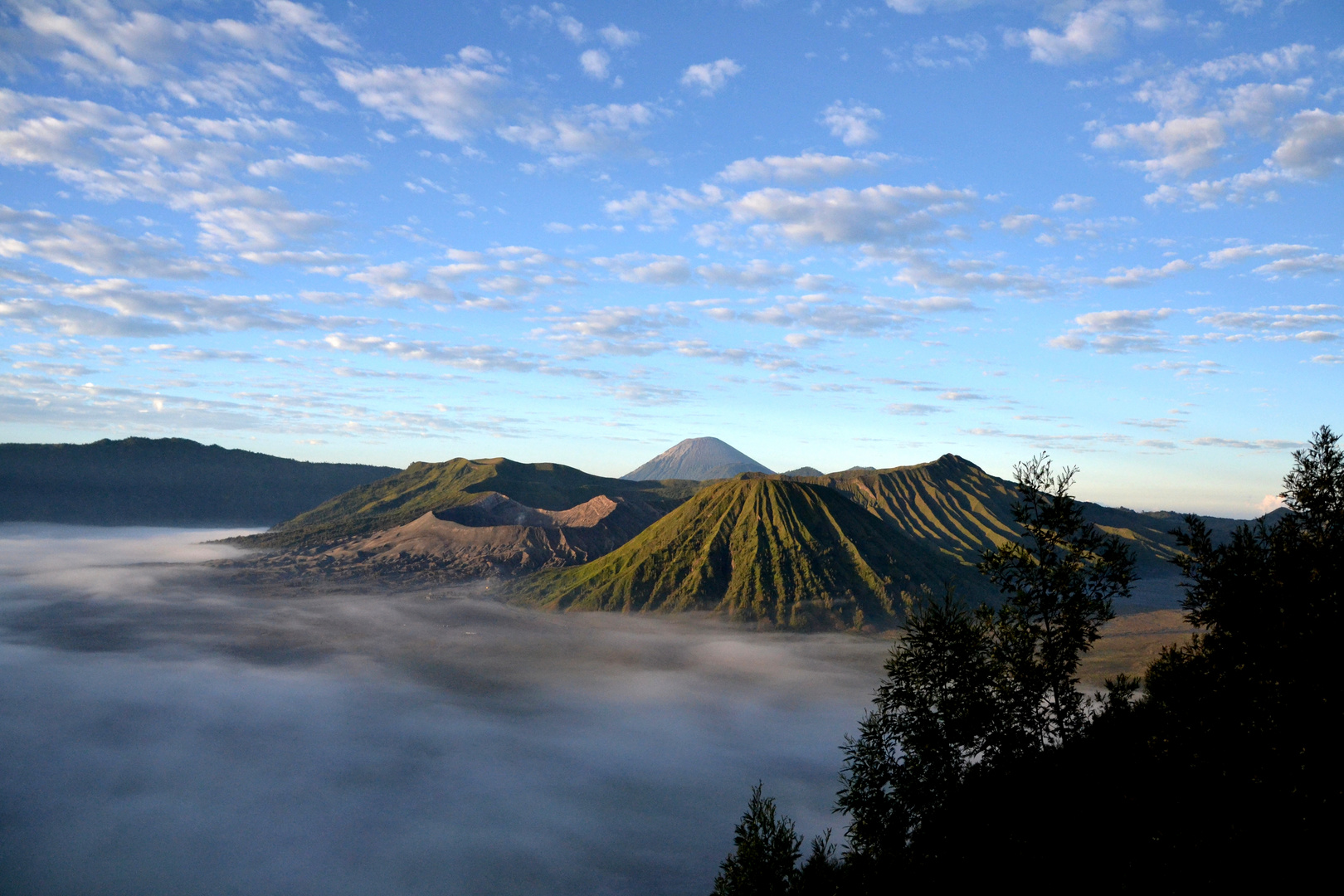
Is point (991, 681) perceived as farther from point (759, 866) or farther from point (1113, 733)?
point (759, 866)

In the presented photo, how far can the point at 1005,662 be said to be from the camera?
1302 inches

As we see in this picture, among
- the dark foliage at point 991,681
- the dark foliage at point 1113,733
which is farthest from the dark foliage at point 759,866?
the dark foliage at point 991,681

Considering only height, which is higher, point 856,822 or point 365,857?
point 856,822

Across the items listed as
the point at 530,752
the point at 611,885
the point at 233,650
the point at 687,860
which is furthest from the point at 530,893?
the point at 233,650

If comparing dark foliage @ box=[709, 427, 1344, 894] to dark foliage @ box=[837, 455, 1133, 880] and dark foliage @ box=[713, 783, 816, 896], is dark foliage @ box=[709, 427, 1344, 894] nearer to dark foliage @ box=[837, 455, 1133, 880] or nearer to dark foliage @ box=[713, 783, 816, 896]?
dark foliage @ box=[837, 455, 1133, 880]

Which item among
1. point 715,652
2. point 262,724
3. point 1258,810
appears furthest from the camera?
point 715,652

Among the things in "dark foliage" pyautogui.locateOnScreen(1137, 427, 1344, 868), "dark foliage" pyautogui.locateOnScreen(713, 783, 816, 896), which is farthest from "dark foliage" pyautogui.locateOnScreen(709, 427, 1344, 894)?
"dark foliage" pyautogui.locateOnScreen(713, 783, 816, 896)

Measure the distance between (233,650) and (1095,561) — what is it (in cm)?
21022

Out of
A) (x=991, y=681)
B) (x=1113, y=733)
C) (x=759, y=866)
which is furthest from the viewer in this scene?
(x=759, y=866)

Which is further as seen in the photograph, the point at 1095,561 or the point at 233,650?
the point at 233,650

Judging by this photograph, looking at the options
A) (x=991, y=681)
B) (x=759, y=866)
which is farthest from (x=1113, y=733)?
(x=759, y=866)

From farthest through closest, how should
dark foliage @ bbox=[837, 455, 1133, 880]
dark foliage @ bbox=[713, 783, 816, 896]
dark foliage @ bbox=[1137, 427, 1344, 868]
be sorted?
1. dark foliage @ bbox=[713, 783, 816, 896]
2. dark foliage @ bbox=[837, 455, 1133, 880]
3. dark foliage @ bbox=[1137, 427, 1344, 868]

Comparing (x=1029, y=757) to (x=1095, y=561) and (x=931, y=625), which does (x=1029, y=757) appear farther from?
(x=1095, y=561)

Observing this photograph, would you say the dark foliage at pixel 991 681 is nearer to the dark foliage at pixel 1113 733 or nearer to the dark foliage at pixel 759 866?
the dark foliage at pixel 1113 733
